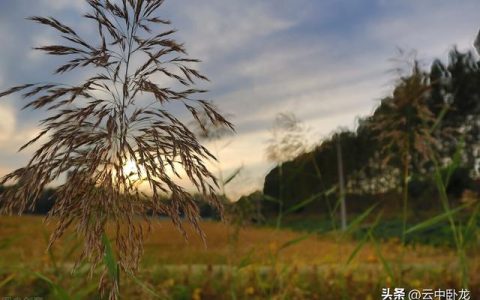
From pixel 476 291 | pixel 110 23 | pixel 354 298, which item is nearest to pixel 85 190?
pixel 110 23

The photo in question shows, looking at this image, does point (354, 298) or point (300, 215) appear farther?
point (300, 215)

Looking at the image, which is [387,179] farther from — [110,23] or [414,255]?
[110,23]

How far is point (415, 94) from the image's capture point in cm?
275

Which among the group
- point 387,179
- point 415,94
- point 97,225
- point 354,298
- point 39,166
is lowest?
point 354,298

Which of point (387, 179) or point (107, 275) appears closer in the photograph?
point (107, 275)

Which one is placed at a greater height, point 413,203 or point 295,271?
point 413,203

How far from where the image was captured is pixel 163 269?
4.44 m

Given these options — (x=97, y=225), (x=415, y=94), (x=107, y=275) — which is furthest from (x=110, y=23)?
(x=415, y=94)

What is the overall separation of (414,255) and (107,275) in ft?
27.5

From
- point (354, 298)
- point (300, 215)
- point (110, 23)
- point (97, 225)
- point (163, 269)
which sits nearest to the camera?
point (97, 225)

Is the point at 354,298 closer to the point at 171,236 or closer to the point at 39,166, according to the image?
the point at 39,166

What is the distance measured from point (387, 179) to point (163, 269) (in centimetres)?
1705

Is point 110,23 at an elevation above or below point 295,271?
above

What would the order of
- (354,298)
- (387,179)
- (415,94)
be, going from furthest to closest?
(387,179) < (354,298) < (415,94)
